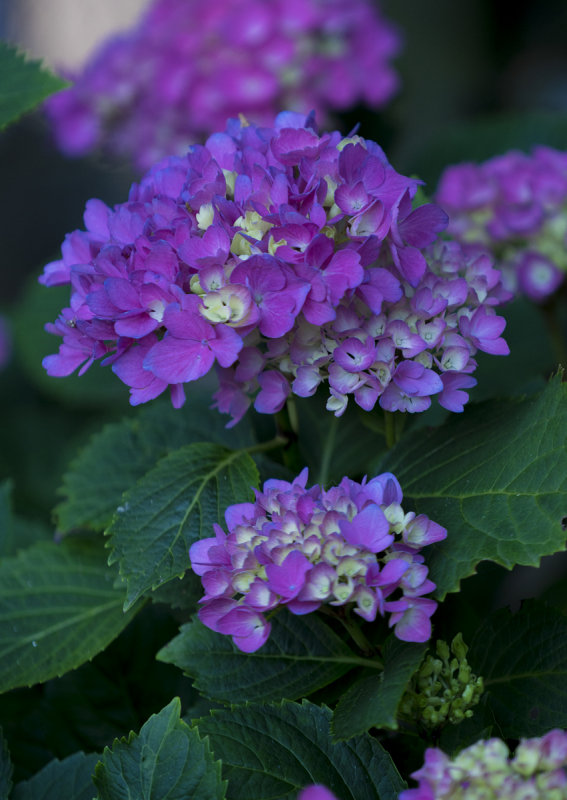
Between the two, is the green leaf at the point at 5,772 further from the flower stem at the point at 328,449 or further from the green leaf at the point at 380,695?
the flower stem at the point at 328,449

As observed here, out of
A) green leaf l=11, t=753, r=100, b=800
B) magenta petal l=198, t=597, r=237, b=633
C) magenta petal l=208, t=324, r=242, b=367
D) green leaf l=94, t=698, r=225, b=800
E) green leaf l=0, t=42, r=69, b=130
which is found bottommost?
green leaf l=11, t=753, r=100, b=800

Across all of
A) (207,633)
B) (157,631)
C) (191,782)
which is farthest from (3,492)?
(191,782)

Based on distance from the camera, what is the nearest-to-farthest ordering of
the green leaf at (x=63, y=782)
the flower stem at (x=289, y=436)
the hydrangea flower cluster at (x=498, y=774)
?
the hydrangea flower cluster at (x=498, y=774) < the green leaf at (x=63, y=782) < the flower stem at (x=289, y=436)

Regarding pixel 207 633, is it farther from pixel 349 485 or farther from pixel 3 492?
pixel 3 492

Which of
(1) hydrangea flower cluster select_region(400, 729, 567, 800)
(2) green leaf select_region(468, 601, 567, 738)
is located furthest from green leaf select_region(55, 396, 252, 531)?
(1) hydrangea flower cluster select_region(400, 729, 567, 800)

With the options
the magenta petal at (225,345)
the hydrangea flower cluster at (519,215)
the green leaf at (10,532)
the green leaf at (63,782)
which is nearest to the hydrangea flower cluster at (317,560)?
the magenta petal at (225,345)

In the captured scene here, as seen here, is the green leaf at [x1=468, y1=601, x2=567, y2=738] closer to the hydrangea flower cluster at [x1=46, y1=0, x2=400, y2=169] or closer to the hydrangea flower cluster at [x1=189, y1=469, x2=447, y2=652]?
the hydrangea flower cluster at [x1=189, y1=469, x2=447, y2=652]
